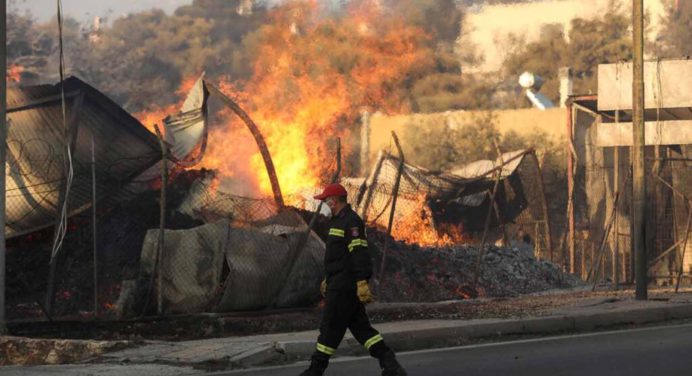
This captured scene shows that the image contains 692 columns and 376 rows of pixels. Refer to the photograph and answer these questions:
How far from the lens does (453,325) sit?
1609 cm

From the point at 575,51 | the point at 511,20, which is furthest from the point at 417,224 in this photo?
the point at 575,51

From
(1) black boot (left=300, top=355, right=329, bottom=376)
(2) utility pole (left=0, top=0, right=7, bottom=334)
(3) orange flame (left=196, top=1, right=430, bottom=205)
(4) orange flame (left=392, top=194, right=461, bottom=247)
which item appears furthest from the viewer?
(3) orange flame (left=196, top=1, right=430, bottom=205)

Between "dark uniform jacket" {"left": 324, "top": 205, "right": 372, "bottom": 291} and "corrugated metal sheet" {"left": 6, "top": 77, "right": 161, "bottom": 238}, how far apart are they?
949 centimetres

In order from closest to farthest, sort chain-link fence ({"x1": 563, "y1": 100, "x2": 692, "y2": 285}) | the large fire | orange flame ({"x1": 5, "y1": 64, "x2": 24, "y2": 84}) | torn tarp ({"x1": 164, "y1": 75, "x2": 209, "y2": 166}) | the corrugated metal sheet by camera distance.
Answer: the corrugated metal sheet
torn tarp ({"x1": 164, "y1": 75, "x2": 209, "y2": 166})
chain-link fence ({"x1": 563, "y1": 100, "x2": 692, "y2": 285})
the large fire
orange flame ({"x1": 5, "y1": 64, "x2": 24, "y2": 84})

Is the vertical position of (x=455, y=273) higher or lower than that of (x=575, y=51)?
lower

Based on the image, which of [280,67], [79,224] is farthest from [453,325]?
[280,67]

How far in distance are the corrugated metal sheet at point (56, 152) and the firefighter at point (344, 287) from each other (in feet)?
31.1

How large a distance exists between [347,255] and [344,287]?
0.29 metres

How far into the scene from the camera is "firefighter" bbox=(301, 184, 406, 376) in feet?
37.0

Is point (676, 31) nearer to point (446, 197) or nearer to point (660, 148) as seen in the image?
point (660, 148)

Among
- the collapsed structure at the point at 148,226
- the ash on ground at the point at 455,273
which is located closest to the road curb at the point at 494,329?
the collapsed structure at the point at 148,226

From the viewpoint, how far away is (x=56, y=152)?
2122cm

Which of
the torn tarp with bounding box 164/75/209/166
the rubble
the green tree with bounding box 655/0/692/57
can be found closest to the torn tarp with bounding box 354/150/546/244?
the torn tarp with bounding box 164/75/209/166

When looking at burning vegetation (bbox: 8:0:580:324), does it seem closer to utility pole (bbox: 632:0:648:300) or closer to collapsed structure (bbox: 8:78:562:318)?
collapsed structure (bbox: 8:78:562:318)
